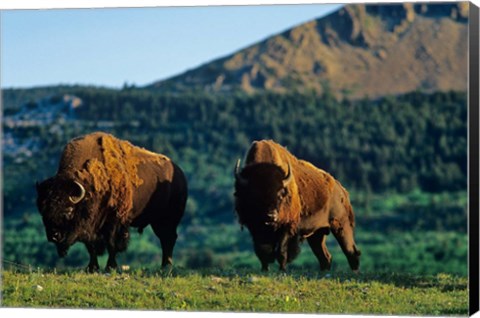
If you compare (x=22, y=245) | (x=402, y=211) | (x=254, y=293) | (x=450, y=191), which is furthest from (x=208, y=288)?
(x=402, y=211)

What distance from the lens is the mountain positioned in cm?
4916

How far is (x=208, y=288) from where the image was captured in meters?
16.2

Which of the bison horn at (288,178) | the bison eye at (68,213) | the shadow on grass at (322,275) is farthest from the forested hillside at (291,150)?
the bison eye at (68,213)

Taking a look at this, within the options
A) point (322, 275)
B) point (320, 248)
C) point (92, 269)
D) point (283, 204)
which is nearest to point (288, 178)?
point (283, 204)

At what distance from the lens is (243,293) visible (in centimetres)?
1598

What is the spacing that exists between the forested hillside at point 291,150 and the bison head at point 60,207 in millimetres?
27867

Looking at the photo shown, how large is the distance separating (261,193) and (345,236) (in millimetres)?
2492

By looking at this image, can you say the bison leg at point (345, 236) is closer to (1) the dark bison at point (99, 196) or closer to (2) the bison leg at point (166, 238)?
(2) the bison leg at point (166, 238)

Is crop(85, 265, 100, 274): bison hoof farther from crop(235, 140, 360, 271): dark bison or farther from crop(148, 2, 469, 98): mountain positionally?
crop(148, 2, 469, 98): mountain

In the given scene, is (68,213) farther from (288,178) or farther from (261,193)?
(288,178)

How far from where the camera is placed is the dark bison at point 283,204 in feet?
56.9

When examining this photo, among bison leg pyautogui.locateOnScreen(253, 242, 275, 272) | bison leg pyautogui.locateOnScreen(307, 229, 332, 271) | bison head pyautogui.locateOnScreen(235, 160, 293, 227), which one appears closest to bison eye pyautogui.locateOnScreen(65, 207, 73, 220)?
bison head pyautogui.locateOnScreen(235, 160, 293, 227)

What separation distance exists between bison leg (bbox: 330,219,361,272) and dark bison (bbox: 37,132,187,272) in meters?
2.82

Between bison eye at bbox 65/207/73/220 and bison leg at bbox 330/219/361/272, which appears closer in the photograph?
bison eye at bbox 65/207/73/220
